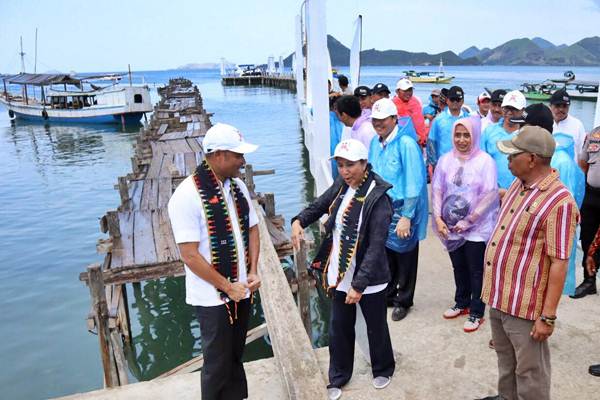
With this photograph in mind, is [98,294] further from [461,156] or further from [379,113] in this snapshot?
[461,156]

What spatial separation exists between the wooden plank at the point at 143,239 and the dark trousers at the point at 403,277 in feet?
9.52

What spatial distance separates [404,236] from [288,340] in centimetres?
122

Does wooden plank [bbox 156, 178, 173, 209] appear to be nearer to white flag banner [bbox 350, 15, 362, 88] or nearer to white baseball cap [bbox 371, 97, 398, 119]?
white baseball cap [bbox 371, 97, 398, 119]

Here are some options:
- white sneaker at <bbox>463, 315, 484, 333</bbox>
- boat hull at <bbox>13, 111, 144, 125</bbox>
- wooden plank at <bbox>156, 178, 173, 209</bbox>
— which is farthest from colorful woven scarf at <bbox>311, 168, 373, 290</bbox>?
boat hull at <bbox>13, 111, 144, 125</bbox>

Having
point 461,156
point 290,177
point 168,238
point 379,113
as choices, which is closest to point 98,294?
point 168,238

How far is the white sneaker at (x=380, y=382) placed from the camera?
3432 mm

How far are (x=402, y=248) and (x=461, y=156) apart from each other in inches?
37.5

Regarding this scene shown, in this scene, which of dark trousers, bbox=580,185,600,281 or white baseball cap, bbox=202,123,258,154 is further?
dark trousers, bbox=580,185,600,281

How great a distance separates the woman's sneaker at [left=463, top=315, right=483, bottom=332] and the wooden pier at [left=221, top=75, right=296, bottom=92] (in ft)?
195

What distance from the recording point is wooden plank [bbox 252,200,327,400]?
126 inches

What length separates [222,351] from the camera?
301cm

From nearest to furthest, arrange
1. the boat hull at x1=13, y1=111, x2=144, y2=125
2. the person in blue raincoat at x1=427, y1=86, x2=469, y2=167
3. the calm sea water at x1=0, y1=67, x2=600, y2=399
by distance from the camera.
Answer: the person in blue raincoat at x1=427, y1=86, x2=469, y2=167 < the calm sea water at x1=0, y1=67, x2=600, y2=399 < the boat hull at x1=13, y1=111, x2=144, y2=125

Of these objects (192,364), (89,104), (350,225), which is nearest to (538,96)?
(89,104)

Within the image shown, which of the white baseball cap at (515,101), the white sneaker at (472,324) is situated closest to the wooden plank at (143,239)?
the white sneaker at (472,324)
